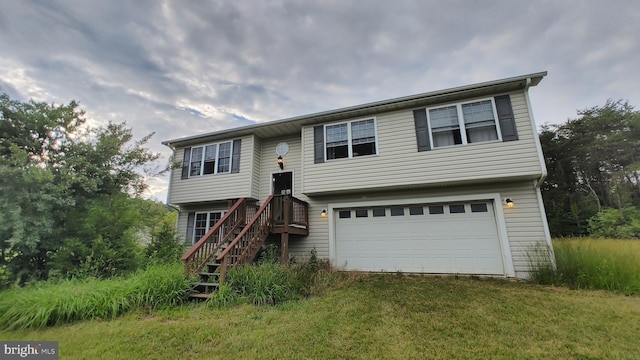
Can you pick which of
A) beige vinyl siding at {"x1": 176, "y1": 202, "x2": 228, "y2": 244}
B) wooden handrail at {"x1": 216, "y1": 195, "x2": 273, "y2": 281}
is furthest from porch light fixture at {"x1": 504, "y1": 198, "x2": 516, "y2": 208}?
beige vinyl siding at {"x1": 176, "y1": 202, "x2": 228, "y2": 244}

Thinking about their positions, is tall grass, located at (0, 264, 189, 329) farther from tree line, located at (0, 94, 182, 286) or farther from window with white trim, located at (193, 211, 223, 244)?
window with white trim, located at (193, 211, 223, 244)

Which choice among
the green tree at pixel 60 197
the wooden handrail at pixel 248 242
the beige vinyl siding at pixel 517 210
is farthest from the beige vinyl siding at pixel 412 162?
the green tree at pixel 60 197

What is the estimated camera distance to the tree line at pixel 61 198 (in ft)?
17.5

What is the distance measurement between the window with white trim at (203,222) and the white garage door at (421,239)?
5.30m

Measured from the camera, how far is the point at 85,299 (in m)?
4.30

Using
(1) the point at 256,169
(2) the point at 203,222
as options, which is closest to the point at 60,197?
(2) the point at 203,222

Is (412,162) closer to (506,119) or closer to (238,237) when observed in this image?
(506,119)

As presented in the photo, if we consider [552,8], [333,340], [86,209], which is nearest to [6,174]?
[86,209]

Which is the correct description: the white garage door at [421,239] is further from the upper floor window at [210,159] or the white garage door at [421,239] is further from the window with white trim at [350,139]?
the upper floor window at [210,159]

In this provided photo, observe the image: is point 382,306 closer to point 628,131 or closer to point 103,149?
point 103,149

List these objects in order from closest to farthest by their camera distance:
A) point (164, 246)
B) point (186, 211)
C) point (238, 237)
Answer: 1. point (238, 237)
2. point (164, 246)
3. point (186, 211)

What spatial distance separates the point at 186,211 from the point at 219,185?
8.02ft

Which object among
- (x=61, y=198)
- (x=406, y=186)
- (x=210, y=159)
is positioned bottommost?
(x=61, y=198)

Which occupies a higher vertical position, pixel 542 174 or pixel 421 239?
pixel 542 174
